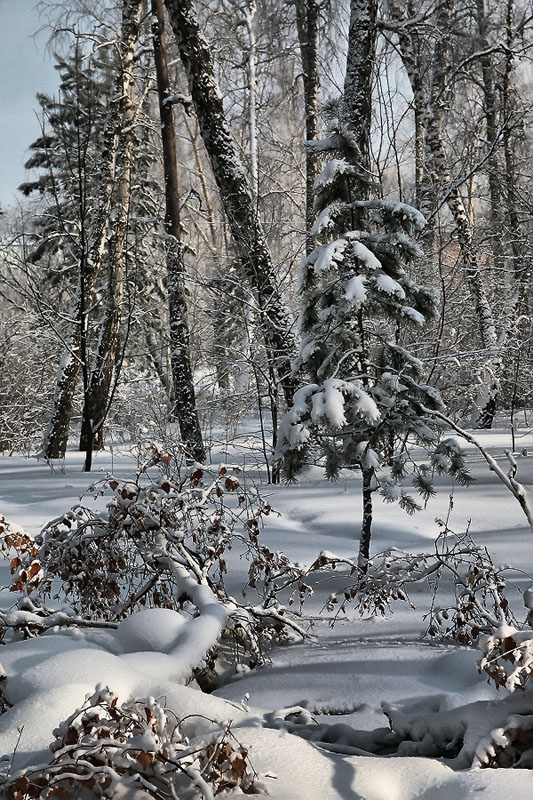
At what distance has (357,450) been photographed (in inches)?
175

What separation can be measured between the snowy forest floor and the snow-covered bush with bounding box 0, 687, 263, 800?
0.15 metres

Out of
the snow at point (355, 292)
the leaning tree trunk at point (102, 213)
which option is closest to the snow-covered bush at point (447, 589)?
the snow at point (355, 292)

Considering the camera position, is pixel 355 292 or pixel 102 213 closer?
pixel 355 292

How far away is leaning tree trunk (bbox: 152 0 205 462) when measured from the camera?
9.18 m

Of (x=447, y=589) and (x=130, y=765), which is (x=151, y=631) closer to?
(x=130, y=765)

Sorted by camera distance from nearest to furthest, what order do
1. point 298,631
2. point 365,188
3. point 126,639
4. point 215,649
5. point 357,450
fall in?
1. point 126,639
2. point 215,649
3. point 298,631
4. point 357,450
5. point 365,188

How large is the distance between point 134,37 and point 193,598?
9889mm

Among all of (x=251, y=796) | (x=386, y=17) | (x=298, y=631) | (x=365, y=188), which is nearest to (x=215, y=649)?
(x=298, y=631)

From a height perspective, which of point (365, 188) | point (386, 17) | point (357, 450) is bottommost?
point (357, 450)

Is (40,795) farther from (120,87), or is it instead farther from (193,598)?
(120,87)

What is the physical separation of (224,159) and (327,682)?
5618 millimetres

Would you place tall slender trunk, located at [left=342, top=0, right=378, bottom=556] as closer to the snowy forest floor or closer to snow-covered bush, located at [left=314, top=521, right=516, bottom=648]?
the snowy forest floor

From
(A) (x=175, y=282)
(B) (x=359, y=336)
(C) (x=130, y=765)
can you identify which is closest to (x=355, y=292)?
(B) (x=359, y=336)

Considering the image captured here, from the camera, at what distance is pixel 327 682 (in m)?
3.23
